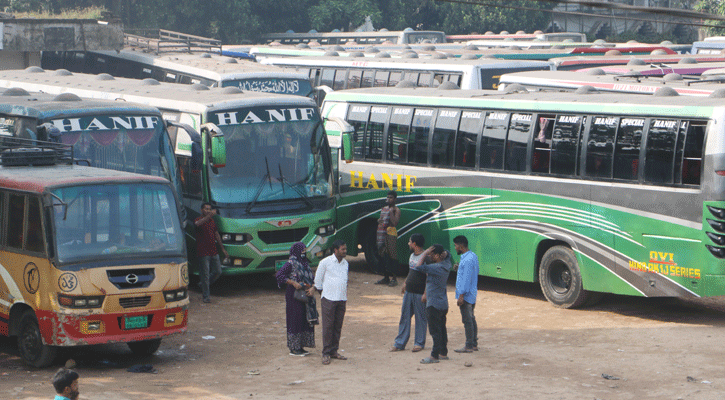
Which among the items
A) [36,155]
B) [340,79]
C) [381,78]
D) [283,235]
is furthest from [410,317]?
[340,79]

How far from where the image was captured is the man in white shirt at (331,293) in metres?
11.0

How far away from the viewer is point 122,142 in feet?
44.6

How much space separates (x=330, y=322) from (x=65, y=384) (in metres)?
4.40

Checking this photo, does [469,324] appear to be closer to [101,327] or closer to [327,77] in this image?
[101,327]

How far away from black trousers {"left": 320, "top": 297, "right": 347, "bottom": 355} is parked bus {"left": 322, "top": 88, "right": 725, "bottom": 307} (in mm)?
4222

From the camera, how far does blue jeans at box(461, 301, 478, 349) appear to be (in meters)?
11.4

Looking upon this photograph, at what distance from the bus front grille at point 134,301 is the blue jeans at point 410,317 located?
311 cm

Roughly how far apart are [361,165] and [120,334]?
7812 mm

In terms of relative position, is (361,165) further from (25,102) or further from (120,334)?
(120,334)

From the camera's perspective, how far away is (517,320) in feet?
43.8

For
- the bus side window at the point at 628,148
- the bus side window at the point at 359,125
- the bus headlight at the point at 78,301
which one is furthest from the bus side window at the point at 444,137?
the bus headlight at the point at 78,301

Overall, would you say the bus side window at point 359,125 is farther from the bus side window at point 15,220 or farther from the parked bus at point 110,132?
the bus side window at point 15,220

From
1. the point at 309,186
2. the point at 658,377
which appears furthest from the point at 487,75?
the point at 658,377

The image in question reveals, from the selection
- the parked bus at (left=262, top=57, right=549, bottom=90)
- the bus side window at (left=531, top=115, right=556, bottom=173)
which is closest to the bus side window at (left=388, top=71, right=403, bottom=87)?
the parked bus at (left=262, top=57, right=549, bottom=90)
